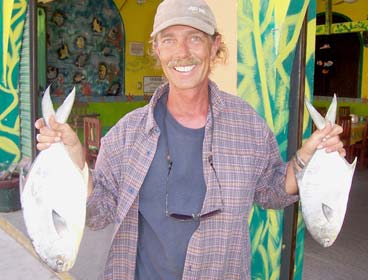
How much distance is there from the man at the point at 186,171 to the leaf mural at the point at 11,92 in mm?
4746

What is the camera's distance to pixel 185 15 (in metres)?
1.75

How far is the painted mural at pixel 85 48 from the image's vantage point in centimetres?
922

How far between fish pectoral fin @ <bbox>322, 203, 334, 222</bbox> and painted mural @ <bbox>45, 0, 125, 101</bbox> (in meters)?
8.25

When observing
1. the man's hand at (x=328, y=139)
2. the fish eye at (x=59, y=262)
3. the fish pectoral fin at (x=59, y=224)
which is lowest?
the fish eye at (x=59, y=262)

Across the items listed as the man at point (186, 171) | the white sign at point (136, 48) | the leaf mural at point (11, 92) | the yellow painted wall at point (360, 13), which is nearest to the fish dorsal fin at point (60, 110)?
the man at point (186, 171)

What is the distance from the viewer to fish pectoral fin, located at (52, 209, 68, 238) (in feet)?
5.09

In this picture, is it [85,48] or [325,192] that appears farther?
[85,48]

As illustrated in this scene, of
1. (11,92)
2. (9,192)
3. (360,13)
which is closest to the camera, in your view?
(9,192)

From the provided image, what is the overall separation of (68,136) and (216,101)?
23.7 inches

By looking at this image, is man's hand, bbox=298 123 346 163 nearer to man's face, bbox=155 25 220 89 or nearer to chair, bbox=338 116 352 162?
man's face, bbox=155 25 220 89

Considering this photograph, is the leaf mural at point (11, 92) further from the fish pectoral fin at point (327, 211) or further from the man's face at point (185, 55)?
the fish pectoral fin at point (327, 211)

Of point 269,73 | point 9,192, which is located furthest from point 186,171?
point 9,192

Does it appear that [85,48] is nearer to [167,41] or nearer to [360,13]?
[360,13]

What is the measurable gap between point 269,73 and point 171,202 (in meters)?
1.48
